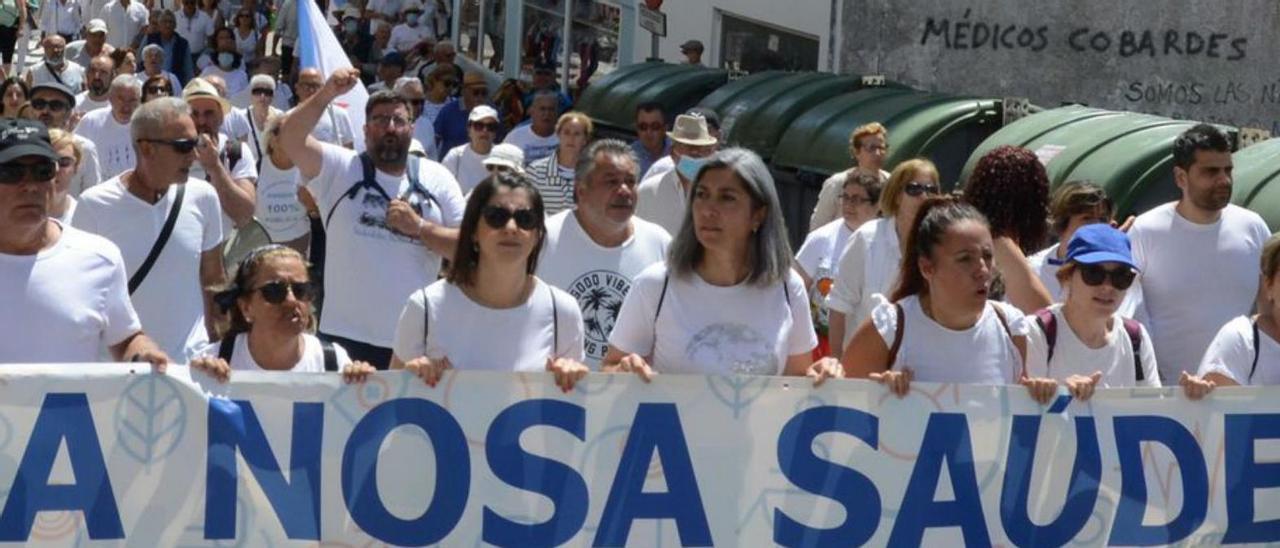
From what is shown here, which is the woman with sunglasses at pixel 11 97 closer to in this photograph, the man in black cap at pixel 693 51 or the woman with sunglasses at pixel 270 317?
the woman with sunglasses at pixel 270 317

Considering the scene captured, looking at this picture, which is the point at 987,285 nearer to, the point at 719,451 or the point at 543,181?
→ the point at 719,451

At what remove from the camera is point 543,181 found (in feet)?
34.5

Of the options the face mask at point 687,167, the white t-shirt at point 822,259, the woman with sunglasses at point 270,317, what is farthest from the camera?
the face mask at point 687,167

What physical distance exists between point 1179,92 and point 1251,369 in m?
9.98

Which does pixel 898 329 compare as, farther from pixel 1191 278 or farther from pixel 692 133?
pixel 692 133

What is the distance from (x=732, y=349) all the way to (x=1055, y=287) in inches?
81.0

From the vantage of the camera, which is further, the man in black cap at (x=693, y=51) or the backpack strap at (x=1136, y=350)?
the man in black cap at (x=693, y=51)

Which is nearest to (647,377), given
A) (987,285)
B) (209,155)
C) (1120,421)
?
(987,285)

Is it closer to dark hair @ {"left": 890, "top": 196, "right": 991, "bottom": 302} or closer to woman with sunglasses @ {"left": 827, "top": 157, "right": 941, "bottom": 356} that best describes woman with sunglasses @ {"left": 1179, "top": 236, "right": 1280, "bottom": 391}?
dark hair @ {"left": 890, "top": 196, "right": 991, "bottom": 302}

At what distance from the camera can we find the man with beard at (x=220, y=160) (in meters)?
8.29


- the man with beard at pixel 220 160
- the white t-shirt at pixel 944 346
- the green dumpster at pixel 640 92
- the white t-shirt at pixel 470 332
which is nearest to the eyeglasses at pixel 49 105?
the man with beard at pixel 220 160

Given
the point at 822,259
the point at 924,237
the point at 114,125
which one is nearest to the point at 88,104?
the point at 114,125

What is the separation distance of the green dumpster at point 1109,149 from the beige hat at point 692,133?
1.57m

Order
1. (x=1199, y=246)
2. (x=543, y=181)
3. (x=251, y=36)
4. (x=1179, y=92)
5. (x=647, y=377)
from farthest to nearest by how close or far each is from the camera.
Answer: (x=251, y=36) < (x=1179, y=92) < (x=543, y=181) < (x=1199, y=246) < (x=647, y=377)
